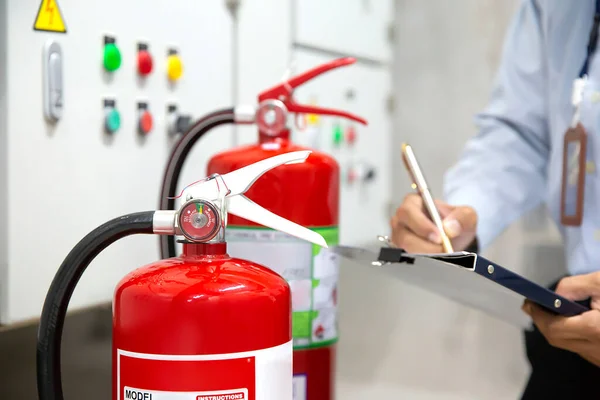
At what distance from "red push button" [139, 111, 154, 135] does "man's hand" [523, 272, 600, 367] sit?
58cm

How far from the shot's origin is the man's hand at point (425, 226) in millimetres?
1020

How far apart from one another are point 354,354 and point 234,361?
1579 mm

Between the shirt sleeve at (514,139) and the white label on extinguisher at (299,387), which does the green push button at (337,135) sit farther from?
the white label on extinguisher at (299,387)

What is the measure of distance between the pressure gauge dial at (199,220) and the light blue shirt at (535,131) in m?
0.71

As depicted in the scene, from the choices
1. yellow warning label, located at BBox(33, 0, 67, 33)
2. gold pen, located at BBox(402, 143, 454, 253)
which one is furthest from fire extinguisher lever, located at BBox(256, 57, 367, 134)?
yellow warning label, located at BBox(33, 0, 67, 33)

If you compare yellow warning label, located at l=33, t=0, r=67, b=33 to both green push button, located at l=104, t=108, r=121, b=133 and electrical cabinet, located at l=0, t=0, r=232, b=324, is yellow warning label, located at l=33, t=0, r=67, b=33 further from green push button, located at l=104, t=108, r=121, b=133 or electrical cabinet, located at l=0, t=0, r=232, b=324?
green push button, located at l=104, t=108, r=121, b=133

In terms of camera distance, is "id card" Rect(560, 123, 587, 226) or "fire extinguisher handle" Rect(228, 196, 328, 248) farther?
"id card" Rect(560, 123, 587, 226)

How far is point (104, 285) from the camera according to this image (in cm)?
101

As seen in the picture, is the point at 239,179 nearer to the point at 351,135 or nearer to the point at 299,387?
the point at 299,387

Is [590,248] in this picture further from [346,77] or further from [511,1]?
[511,1]

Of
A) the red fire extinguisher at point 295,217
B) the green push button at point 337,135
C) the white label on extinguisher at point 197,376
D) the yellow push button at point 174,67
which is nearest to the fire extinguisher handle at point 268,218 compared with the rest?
the white label on extinguisher at point 197,376

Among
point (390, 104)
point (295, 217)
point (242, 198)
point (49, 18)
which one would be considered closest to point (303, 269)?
point (295, 217)

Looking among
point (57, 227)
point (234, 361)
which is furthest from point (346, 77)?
point (234, 361)

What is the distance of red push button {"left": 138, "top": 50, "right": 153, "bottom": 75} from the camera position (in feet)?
3.41
